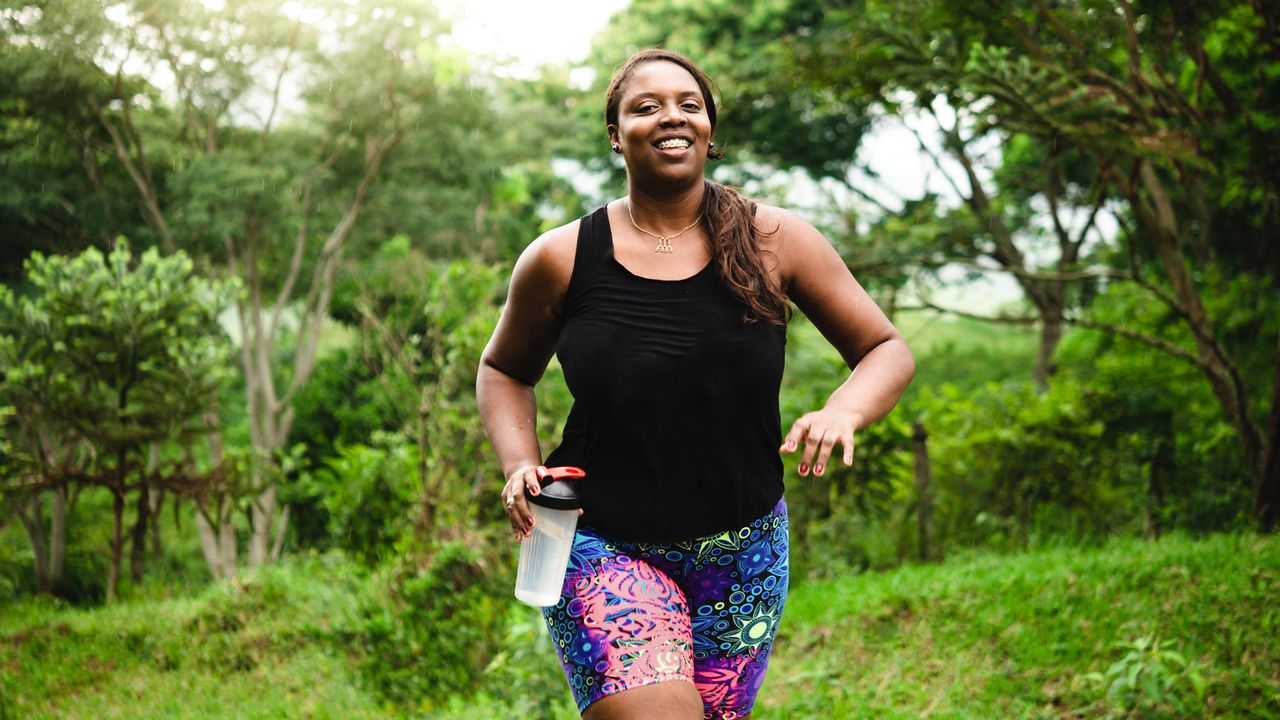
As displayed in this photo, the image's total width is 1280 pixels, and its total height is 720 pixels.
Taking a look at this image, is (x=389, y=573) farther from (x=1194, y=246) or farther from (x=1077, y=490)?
(x=1194, y=246)

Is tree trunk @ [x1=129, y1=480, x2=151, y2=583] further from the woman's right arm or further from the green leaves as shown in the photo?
the woman's right arm

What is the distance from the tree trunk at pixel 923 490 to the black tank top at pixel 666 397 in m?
5.42

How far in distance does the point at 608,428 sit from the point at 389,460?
551 cm

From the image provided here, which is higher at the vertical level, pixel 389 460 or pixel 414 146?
pixel 414 146

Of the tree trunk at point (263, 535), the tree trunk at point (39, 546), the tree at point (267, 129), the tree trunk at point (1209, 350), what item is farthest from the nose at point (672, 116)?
the tree at point (267, 129)

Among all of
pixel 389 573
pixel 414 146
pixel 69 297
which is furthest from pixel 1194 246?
pixel 414 146

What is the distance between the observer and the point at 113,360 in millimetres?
8492

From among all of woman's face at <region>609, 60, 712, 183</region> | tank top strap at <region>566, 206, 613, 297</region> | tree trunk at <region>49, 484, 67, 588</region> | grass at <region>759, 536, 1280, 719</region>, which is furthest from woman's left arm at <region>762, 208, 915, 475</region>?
tree trunk at <region>49, 484, 67, 588</region>

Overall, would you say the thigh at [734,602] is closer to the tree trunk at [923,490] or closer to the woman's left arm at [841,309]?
the woman's left arm at [841,309]

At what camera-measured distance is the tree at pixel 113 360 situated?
326 inches

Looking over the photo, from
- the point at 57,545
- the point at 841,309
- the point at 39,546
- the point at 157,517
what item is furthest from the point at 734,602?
the point at 39,546

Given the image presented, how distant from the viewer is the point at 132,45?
15.1 meters

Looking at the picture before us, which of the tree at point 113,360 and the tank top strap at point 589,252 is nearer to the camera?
the tank top strap at point 589,252

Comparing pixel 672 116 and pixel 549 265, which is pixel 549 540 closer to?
pixel 549 265
